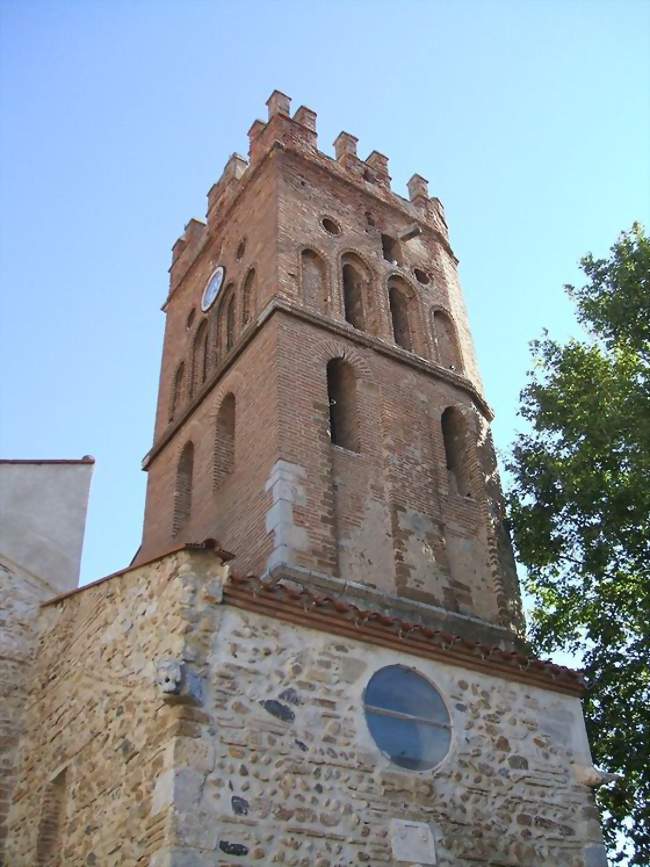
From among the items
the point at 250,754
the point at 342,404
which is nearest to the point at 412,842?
the point at 250,754

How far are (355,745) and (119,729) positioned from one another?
2181mm

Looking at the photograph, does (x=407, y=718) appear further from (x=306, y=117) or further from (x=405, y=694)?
(x=306, y=117)

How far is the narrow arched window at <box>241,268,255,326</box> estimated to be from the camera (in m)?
16.5

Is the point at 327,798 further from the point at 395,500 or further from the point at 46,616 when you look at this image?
the point at 395,500

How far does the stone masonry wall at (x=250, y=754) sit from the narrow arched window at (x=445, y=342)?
307 inches

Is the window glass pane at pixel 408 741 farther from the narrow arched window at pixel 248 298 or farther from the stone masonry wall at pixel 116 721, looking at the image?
the narrow arched window at pixel 248 298

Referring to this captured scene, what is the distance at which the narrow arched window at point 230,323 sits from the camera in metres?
17.0

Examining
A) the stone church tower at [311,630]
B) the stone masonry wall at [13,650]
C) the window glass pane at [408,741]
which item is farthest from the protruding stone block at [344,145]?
the window glass pane at [408,741]

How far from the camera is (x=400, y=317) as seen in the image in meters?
17.6

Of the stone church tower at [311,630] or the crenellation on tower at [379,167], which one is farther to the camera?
the crenellation on tower at [379,167]

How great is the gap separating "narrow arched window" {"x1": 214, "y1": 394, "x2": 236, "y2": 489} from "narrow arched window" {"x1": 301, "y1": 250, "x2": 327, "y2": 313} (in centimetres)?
210

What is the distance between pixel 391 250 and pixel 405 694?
36.1 feet

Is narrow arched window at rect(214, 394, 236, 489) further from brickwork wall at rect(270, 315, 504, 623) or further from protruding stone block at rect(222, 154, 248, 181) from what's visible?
protruding stone block at rect(222, 154, 248, 181)

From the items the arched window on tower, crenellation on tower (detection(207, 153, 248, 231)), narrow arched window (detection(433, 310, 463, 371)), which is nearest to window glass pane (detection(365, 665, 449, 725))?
Answer: the arched window on tower
